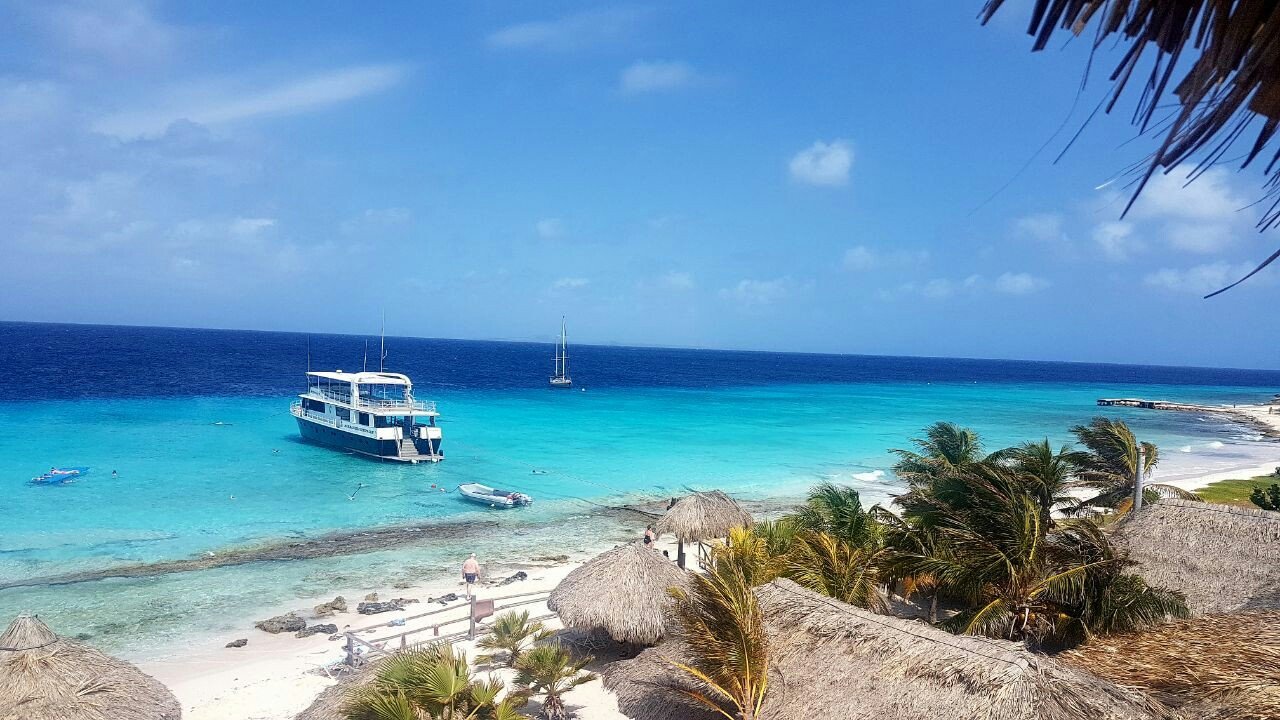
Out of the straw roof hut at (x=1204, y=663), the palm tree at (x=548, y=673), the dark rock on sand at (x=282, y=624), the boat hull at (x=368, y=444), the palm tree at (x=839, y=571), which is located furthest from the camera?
the boat hull at (x=368, y=444)

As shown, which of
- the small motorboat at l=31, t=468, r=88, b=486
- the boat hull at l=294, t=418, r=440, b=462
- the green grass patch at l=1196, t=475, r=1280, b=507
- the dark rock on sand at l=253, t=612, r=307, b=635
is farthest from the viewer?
the boat hull at l=294, t=418, r=440, b=462

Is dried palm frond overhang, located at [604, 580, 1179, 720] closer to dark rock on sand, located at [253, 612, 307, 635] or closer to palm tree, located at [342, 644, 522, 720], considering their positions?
palm tree, located at [342, 644, 522, 720]

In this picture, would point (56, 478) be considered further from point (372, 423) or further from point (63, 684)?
point (63, 684)

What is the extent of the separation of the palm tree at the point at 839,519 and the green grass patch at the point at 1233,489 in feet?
49.6

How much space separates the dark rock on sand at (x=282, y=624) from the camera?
43.9 feet

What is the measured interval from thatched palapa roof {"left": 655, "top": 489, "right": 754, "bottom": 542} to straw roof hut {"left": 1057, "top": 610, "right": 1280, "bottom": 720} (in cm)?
807

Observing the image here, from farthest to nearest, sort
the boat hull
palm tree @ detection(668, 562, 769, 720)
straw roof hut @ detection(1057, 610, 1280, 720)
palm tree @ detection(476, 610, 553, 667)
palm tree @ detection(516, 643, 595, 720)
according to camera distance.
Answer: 1. the boat hull
2. palm tree @ detection(476, 610, 553, 667)
3. palm tree @ detection(516, 643, 595, 720)
4. palm tree @ detection(668, 562, 769, 720)
5. straw roof hut @ detection(1057, 610, 1280, 720)

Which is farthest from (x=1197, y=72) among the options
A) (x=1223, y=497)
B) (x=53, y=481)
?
(x=53, y=481)

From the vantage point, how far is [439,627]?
12.5 meters

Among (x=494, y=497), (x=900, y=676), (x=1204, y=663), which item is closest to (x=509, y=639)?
(x=900, y=676)

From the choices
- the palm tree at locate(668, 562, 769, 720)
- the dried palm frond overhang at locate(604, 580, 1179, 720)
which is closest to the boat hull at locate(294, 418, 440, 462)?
the dried palm frond overhang at locate(604, 580, 1179, 720)

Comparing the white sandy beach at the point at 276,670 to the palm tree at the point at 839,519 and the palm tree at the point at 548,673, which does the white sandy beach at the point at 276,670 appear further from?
the palm tree at the point at 839,519

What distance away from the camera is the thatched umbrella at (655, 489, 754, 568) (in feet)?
48.6

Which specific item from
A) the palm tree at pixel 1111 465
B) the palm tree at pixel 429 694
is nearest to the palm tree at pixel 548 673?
the palm tree at pixel 429 694
